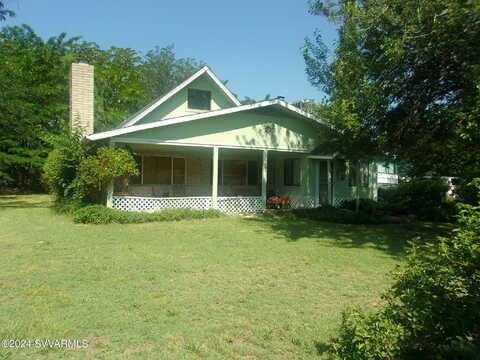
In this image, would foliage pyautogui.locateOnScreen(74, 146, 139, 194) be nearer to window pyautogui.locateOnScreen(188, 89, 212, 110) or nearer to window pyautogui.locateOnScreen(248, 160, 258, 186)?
window pyautogui.locateOnScreen(188, 89, 212, 110)

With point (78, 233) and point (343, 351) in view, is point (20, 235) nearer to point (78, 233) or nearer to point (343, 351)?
point (78, 233)

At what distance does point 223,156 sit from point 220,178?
1.23 meters

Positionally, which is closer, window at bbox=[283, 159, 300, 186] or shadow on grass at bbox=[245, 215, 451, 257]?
shadow on grass at bbox=[245, 215, 451, 257]

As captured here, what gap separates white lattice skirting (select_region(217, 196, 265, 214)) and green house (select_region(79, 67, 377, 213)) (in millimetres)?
44

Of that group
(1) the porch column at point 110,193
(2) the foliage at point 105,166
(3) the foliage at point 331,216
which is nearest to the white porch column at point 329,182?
(3) the foliage at point 331,216

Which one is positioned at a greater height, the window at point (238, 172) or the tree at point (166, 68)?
the tree at point (166, 68)

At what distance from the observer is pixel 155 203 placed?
1369 centimetres

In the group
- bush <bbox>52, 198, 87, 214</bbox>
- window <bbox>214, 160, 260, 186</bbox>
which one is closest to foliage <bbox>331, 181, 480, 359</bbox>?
bush <bbox>52, 198, 87, 214</bbox>

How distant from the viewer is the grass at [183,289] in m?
3.63

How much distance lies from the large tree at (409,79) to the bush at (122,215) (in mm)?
6432

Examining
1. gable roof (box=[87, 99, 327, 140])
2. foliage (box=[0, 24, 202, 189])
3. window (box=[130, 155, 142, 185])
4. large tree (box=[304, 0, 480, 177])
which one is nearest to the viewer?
large tree (box=[304, 0, 480, 177])

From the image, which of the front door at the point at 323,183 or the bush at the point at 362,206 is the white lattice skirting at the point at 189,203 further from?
the bush at the point at 362,206

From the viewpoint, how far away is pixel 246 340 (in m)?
3.69

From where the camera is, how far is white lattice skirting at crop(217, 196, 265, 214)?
1472cm
